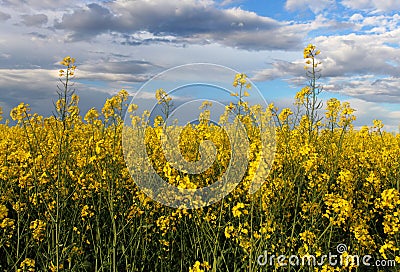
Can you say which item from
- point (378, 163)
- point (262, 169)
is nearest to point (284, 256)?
point (262, 169)

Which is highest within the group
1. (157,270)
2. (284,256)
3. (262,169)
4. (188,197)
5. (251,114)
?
(251,114)

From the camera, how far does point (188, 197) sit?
3250 millimetres

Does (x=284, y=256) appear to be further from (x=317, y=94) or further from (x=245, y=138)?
(x=317, y=94)

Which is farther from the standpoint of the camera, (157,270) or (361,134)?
(361,134)

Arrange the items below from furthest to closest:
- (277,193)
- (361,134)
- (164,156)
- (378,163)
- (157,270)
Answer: (361,134) < (378,163) < (164,156) < (157,270) < (277,193)

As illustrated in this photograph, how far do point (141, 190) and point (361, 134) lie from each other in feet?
15.5

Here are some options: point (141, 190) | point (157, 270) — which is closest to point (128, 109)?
point (141, 190)

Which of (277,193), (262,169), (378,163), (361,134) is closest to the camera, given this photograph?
(262,169)

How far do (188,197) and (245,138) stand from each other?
1228 mm

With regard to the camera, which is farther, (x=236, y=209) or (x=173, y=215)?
(x=173, y=215)

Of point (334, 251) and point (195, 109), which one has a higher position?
point (195, 109)

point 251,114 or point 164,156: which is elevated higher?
A: point 251,114

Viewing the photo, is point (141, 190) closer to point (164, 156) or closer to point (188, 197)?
point (188, 197)

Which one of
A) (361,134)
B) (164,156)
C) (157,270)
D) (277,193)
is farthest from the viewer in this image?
(361,134)
